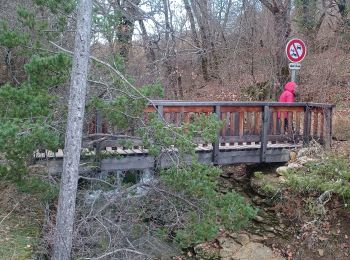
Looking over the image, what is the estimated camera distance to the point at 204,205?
6.50 metres

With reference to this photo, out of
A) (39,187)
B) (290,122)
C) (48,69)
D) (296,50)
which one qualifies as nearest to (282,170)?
(290,122)

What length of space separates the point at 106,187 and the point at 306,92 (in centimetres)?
850

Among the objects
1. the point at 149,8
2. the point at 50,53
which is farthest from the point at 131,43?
the point at 50,53

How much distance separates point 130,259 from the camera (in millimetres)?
6227

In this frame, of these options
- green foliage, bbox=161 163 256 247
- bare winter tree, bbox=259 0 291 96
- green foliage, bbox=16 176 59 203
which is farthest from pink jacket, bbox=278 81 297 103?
green foliage, bbox=16 176 59 203

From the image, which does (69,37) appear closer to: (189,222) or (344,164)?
(189,222)

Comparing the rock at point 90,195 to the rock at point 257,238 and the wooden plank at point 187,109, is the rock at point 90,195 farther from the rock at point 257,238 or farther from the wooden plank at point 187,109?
the rock at point 257,238

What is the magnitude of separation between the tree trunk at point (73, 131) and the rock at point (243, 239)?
3.52 meters

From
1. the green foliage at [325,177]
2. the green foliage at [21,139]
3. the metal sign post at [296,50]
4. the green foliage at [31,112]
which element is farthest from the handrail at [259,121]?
the green foliage at [21,139]

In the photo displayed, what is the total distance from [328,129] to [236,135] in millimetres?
2267

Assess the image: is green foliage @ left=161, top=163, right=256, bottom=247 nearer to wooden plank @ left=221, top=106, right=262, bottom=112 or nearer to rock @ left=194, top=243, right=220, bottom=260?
rock @ left=194, top=243, right=220, bottom=260

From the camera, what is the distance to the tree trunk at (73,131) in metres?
5.68

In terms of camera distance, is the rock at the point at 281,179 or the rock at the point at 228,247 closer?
the rock at the point at 228,247

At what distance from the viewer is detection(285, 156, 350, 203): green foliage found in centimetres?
754
